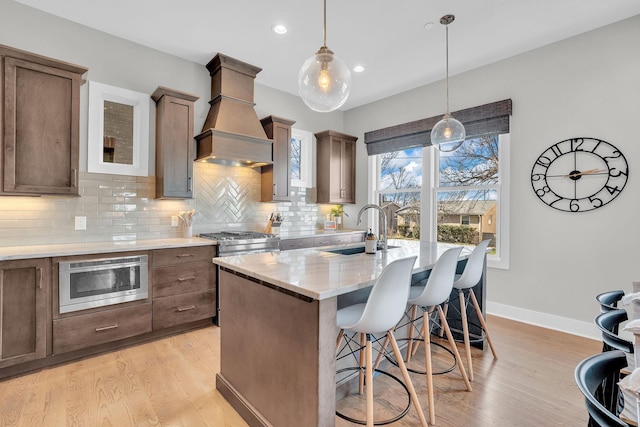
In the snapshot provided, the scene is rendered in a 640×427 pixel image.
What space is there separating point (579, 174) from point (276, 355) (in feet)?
11.4

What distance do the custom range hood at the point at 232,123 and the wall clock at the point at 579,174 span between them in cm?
321

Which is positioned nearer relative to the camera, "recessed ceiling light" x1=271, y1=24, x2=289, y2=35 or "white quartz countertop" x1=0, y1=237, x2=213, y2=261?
"white quartz countertop" x1=0, y1=237, x2=213, y2=261

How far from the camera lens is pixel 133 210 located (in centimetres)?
342

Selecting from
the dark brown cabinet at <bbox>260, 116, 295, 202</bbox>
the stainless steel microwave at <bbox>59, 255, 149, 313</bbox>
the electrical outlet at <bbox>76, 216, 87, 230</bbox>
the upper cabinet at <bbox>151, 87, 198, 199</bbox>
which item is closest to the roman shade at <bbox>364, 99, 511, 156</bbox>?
the dark brown cabinet at <bbox>260, 116, 295, 202</bbox>

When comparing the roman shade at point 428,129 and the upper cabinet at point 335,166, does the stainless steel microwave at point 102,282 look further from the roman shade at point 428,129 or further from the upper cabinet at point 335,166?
the roman shade at point 428,129

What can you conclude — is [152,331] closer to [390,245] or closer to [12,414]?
[12,414]

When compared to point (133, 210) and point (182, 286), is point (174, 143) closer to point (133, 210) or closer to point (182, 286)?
point (133, 210)

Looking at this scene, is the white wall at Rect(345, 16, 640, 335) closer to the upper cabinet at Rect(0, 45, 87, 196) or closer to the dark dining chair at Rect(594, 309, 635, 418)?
the dark dining chair at Rect(594, 309, 635, 418)

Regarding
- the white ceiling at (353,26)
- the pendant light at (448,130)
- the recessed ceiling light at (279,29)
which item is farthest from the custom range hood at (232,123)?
the pendant light at (448,130)

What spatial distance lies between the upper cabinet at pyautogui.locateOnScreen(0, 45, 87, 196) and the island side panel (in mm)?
1838

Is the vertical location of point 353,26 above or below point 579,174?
above

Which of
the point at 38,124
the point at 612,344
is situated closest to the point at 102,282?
the point at 38,124

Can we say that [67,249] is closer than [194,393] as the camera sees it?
No

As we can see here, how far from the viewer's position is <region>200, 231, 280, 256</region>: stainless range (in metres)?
3.32
